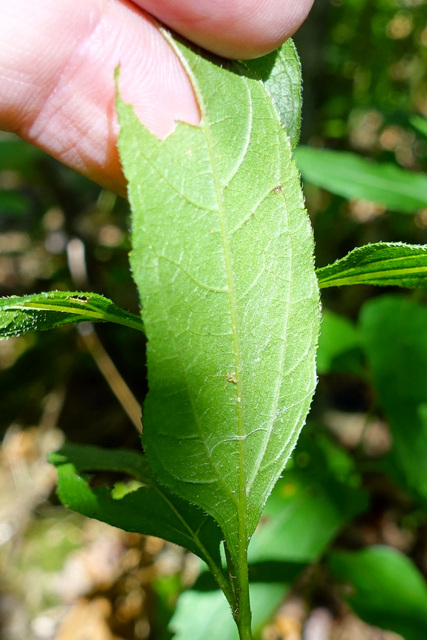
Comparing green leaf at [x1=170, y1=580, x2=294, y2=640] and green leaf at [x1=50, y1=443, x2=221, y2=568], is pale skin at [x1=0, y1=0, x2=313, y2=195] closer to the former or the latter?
green leaf at [x1=50, y1=443, x2=221, y2=568]

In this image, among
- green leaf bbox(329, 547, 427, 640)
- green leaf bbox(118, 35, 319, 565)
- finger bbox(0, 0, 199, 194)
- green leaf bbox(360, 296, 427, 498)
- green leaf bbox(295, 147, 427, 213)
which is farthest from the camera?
green leaf bbox(295, 147, 427, 213)

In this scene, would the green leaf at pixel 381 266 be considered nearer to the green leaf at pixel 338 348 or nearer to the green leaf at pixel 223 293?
the green leaf at pixel 223 293

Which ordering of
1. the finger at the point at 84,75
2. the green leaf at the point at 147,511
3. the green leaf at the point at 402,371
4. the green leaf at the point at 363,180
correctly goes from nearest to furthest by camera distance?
the green leaf at the point at 147,511 < the finger at the point at 84,75 < the green leaf at the point at 402,371 < the green leaf at the point at 363,180

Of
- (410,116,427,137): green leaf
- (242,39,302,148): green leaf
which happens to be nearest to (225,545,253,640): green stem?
(242,39,302,148): green leaf

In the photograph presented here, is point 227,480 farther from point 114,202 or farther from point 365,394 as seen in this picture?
point 114,202

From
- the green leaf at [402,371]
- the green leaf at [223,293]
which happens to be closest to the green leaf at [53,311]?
the green leaf at [223,293]

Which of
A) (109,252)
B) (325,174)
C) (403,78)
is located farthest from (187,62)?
(403,78)

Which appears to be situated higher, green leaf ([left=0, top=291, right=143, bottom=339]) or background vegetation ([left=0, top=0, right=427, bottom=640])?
green leaf ([left=0, top=291, right=143, bottom=339])

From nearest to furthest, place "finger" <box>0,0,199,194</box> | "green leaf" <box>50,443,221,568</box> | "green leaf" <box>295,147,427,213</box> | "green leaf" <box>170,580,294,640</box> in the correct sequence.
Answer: "green leaf" <box>50,443,221,568</box> → "finger" <box>0,0,199,194</box> → "green leaf" <box>170,580,294,640</box> → "green leaf" <box>295,147,427,213</box>
